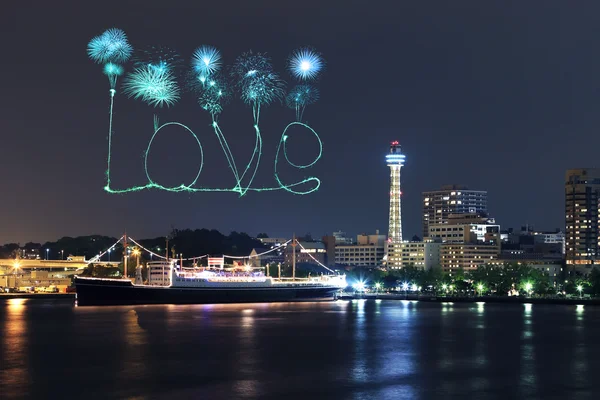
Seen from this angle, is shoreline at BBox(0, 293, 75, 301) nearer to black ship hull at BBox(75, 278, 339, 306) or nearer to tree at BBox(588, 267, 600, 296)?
black ship hull at BBox(75, 278, 339, 306)

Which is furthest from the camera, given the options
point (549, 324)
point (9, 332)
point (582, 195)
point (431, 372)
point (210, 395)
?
point (582, 195)

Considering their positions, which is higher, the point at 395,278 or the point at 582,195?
the point at 582,195

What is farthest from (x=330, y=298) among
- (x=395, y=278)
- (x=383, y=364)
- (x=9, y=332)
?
(x=383, y=364)

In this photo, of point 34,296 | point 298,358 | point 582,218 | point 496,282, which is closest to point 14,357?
point 298,358

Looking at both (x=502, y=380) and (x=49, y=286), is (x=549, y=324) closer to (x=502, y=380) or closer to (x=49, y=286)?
(x=502, y=380)

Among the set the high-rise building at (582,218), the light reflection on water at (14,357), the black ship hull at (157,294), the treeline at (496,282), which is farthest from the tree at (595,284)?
the light reflection on water at (14,357)

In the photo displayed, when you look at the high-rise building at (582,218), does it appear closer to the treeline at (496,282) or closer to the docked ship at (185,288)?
the treeline at (496,282)
